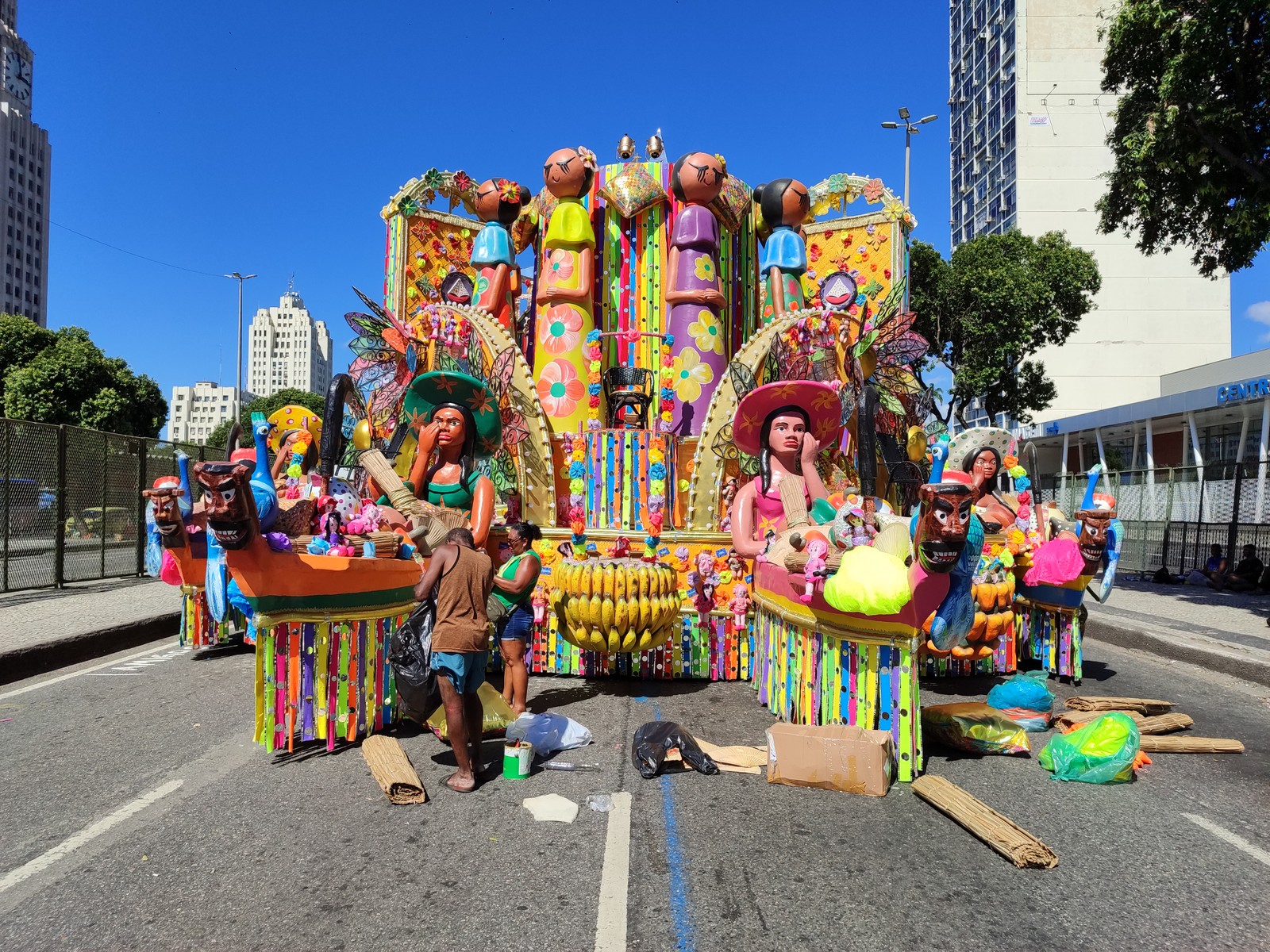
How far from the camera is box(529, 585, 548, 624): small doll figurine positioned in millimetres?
6504

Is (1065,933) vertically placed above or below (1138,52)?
below

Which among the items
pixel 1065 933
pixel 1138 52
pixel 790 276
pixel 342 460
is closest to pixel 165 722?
pixel 342 460

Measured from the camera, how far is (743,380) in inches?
276

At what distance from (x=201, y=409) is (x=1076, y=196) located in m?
85.1

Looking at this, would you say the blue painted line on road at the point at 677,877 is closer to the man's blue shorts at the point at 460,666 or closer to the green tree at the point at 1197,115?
the man's blue shorts at the point at 460,666

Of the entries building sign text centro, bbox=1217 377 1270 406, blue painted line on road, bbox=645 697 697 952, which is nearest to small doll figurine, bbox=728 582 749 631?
blue painted line on road, bbox=645 697 697 952

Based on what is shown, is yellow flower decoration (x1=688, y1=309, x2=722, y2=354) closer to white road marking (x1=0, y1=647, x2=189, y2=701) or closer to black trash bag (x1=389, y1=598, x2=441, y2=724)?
black trash bag (x1=389, y1=598, x2=441, y2=724)

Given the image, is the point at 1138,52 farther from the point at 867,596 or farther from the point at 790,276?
the point at 867,596

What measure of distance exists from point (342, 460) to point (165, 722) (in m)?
2.96

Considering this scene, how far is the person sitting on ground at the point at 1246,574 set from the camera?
13234 mm

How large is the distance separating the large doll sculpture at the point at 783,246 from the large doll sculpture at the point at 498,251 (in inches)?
129

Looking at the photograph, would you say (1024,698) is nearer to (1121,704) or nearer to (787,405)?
(1121,704)

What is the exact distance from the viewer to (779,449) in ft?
21.0

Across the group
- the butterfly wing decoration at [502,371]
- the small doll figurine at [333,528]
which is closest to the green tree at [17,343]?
the butterfly wing decoration at [502,371]
